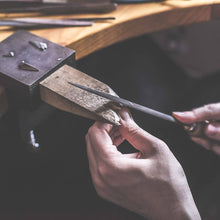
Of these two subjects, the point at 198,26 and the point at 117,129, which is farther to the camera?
the point at 198,26

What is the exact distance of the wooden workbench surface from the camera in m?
0.90

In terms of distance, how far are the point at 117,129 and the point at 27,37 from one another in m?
0.33

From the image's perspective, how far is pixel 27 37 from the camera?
0.84 metres

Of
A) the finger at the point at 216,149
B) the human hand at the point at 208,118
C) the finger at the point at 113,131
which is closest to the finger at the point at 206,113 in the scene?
the human hand at the point at 208,118

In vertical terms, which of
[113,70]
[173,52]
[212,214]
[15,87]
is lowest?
[212,214]

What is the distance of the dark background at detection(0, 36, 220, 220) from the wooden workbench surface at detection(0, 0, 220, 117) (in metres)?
0.30

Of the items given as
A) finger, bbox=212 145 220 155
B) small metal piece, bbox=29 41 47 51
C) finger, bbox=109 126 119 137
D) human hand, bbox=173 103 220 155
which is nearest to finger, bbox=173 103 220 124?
human hand, bbox=173 103 220 155

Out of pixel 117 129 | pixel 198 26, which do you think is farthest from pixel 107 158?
pixel 198 26

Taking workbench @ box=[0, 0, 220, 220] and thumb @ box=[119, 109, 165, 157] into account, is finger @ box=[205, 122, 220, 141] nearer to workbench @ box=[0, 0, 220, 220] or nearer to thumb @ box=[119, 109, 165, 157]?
workbench @ box=[0, 0, 220, 220]

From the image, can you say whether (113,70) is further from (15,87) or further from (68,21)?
(15,87)

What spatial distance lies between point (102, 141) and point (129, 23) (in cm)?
42

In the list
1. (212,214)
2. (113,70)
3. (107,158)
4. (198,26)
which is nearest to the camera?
(107,158)

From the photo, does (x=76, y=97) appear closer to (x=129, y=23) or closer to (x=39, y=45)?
(x=39, y=45)

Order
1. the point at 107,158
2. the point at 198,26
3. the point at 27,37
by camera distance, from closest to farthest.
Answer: the point at 107,158 < the point at 27,37 < the point at 198,26
